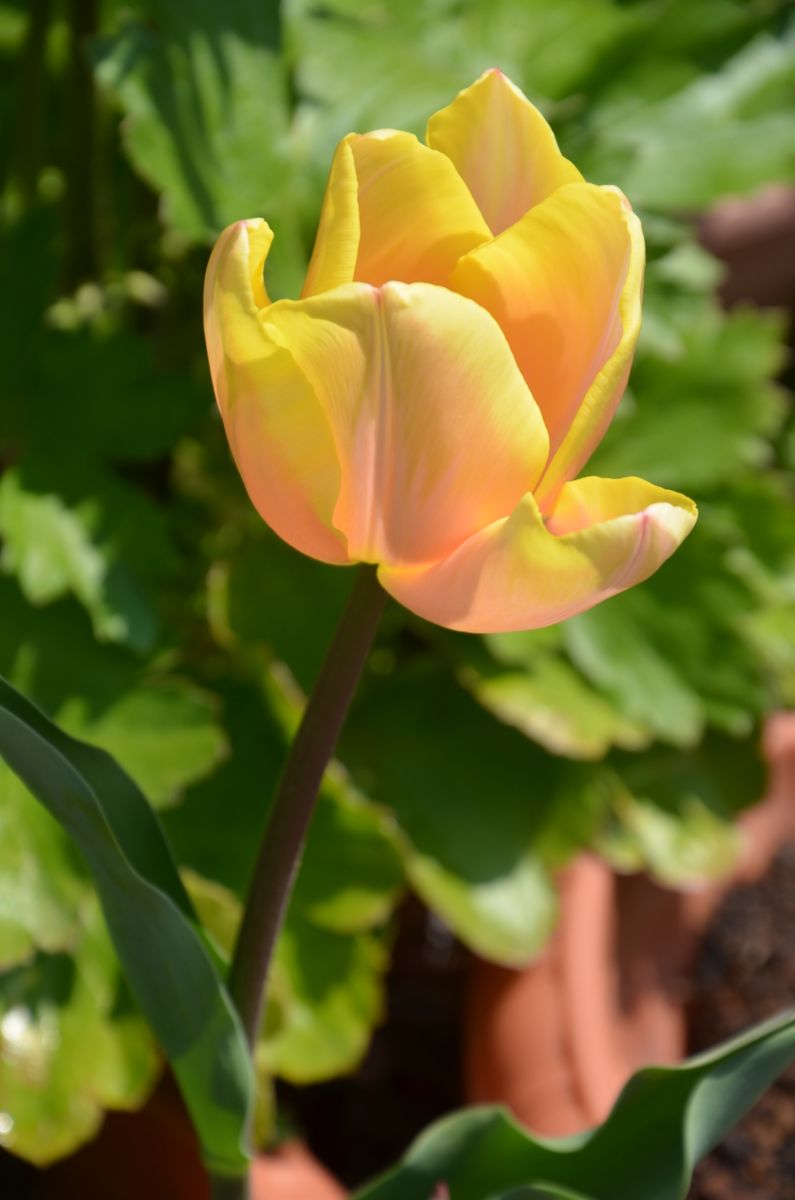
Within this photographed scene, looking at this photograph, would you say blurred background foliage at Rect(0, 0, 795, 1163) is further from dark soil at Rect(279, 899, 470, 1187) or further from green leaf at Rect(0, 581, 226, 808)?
dark soil at Rect(279, 899, 470, 1187)

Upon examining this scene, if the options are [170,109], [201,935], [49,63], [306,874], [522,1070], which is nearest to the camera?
[201,935]

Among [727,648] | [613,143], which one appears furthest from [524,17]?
[727,648]

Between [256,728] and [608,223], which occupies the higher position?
[608,223]

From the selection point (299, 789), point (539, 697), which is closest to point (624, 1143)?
point (299, 789)

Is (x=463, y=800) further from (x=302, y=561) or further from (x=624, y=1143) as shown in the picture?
(x=624, y=1143)

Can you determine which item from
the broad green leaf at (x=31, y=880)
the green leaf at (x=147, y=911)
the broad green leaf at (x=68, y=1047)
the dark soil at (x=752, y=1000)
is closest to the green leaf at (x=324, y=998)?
the broad green leaf at (x=68, y=1047)

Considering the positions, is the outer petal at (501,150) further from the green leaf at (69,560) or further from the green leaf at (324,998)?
the green leaf at (324,998)

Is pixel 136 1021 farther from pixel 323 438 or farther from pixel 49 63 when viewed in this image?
pixel 49 63
